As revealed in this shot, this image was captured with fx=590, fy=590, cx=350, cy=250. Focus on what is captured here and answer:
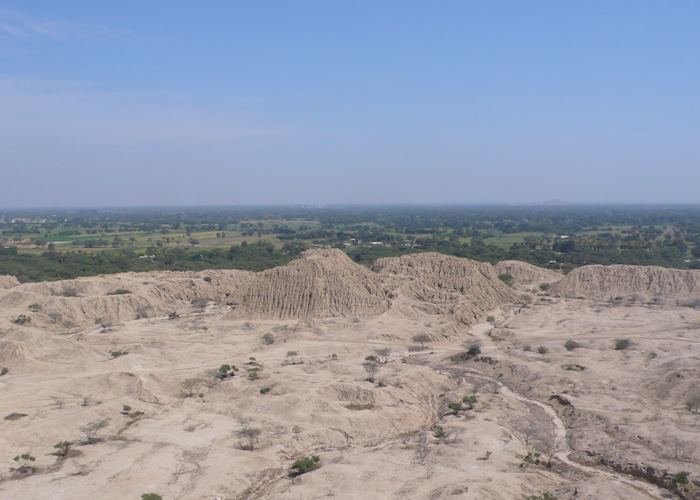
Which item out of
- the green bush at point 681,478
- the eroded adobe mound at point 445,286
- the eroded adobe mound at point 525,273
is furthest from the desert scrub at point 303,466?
the eroded adobe mound at point 525,273

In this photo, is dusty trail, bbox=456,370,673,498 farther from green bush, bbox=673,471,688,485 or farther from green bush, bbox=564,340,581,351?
green bush, bbox=564,340,581,351

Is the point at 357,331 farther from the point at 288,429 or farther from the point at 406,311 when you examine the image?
the point at 288,429

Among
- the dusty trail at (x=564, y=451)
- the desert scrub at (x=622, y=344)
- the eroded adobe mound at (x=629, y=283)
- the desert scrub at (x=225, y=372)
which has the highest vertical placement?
the eroded adobe mound at (x=629, y=283)

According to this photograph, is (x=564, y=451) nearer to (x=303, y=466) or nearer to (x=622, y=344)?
(x=303, y=466)

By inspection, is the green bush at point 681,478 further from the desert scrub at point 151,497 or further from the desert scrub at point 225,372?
the desert scrub at point 225,372

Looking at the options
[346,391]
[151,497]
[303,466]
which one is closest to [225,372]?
[346,391]

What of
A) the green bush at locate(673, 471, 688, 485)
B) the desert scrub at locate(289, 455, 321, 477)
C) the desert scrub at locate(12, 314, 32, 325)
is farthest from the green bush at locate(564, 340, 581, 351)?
the desert scrub at locate(12, 314, 32, 325)
